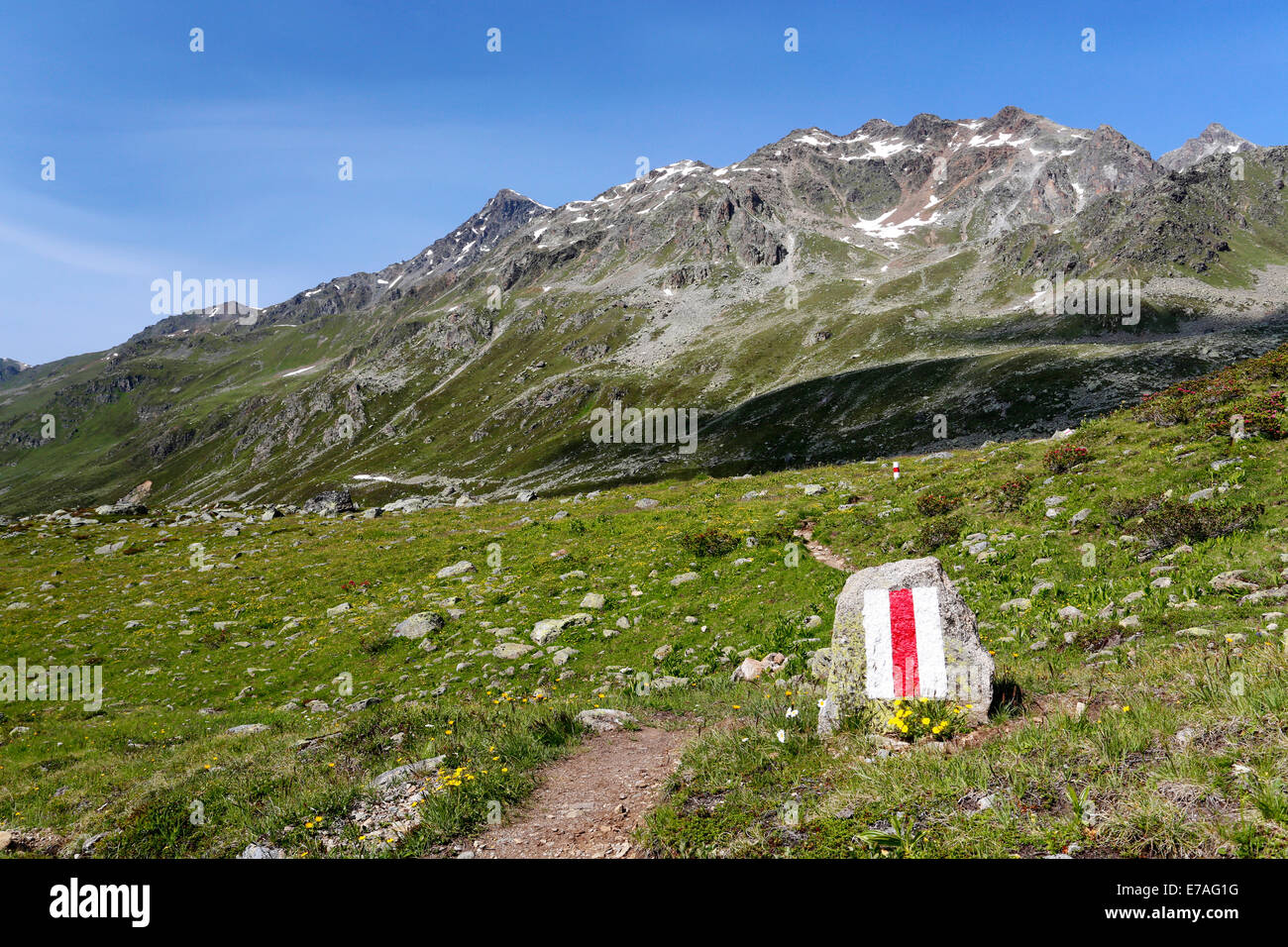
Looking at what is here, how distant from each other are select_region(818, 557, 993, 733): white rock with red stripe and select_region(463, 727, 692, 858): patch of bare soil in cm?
268

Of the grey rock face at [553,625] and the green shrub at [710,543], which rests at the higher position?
the green shrub at [710,543]

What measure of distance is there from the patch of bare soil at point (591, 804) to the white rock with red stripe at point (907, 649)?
2675 mm

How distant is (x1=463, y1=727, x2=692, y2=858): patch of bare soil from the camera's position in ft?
21.8

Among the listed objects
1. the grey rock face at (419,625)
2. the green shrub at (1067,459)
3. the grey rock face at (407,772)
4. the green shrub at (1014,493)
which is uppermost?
the green shrub at (1067,459)

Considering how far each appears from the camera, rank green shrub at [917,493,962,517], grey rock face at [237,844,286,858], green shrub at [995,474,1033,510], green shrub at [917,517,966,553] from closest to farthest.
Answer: grey rock face at [237,844,286,858] → green shrub at [917,517,966,553] → green shrub at [995,474,1033,510] → green shrub at [917,493,962,517]

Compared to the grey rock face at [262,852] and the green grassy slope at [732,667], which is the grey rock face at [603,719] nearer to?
the green grassy slope at [732,667]

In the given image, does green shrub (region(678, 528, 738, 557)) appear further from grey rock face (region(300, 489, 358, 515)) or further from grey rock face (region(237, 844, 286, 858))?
grey rock face (region(300, 489, 358, 515))

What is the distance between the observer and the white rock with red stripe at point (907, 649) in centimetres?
788

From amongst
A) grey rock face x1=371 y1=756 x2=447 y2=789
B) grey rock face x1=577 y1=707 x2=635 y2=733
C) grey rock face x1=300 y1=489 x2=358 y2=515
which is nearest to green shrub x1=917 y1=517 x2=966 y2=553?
grey rock face x1=577 y1=707 x2=635 y2=733

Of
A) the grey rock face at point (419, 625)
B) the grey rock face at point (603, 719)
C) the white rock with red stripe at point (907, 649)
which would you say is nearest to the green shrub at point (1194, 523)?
the white rock with red stripe at point (907, 649)

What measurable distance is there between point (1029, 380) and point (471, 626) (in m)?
113

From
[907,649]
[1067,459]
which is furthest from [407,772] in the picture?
[1067,459]

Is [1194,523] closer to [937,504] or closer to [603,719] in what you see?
[937,504]

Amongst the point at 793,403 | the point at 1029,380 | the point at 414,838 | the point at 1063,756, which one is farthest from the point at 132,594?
the point at 793,403
